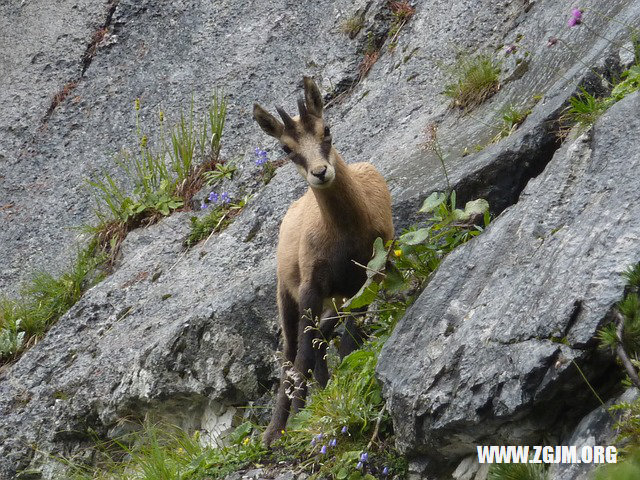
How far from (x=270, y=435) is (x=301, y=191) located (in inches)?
116

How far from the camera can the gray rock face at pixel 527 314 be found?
12.5ft

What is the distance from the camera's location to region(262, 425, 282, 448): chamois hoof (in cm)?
591

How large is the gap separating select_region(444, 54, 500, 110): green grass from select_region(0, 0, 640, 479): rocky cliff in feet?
0.41

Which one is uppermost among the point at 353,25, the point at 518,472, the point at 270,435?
the point at 353,25

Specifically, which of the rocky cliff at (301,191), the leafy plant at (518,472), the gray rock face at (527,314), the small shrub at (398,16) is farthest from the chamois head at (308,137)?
the small shrub at (398,16)

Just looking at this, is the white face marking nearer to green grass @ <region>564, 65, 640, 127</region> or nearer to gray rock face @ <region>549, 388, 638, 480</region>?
green grass @ <region>564, 65, 640, 127</region>

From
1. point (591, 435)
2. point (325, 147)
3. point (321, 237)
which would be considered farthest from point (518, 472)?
point (325, 147)

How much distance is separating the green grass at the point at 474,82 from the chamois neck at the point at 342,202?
1924 millimetres

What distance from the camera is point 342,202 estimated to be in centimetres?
637

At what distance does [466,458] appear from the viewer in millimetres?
4305

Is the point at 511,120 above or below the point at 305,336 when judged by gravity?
above

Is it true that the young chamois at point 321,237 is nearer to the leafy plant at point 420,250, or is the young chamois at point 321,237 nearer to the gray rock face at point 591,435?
the leafy plant at point 420,250

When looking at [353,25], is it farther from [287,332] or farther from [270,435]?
[270,435]

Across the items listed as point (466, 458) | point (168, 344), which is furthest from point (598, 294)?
point (168, 344)
